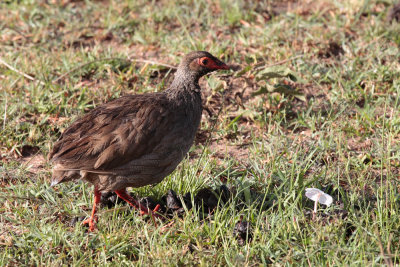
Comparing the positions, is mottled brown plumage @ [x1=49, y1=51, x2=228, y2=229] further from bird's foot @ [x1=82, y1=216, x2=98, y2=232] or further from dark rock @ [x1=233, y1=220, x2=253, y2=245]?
dark rock @ [x1=233, y1=220, x2=253, y2=245]

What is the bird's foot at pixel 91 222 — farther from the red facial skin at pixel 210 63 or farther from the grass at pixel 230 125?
the red facial skin at pixel 210 63

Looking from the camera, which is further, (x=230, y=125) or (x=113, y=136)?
(x=230, y=125)

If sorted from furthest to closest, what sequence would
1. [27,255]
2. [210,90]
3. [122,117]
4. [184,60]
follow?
1. [210,90]
2. [184,60]
3. [122,117]
4. [27,255]

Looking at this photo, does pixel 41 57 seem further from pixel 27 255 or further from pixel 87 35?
pixel 27 255

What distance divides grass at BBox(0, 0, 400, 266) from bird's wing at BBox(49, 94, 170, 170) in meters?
0.47

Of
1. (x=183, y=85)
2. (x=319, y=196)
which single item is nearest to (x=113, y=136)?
(x=183, y=85)

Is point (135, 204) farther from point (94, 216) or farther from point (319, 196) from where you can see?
point (319, 196)

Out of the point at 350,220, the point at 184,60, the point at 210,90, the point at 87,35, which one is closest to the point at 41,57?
the point at 87,35

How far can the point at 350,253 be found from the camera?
13.8ft

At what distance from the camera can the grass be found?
4492mm

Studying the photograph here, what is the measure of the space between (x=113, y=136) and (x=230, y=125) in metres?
1.94

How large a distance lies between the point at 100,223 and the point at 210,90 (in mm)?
2734

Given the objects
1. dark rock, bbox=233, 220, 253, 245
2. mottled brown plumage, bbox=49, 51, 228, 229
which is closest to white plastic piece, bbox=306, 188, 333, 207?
dark rock, bbox=233, 220, 253, 245

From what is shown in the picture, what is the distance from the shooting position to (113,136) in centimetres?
488
